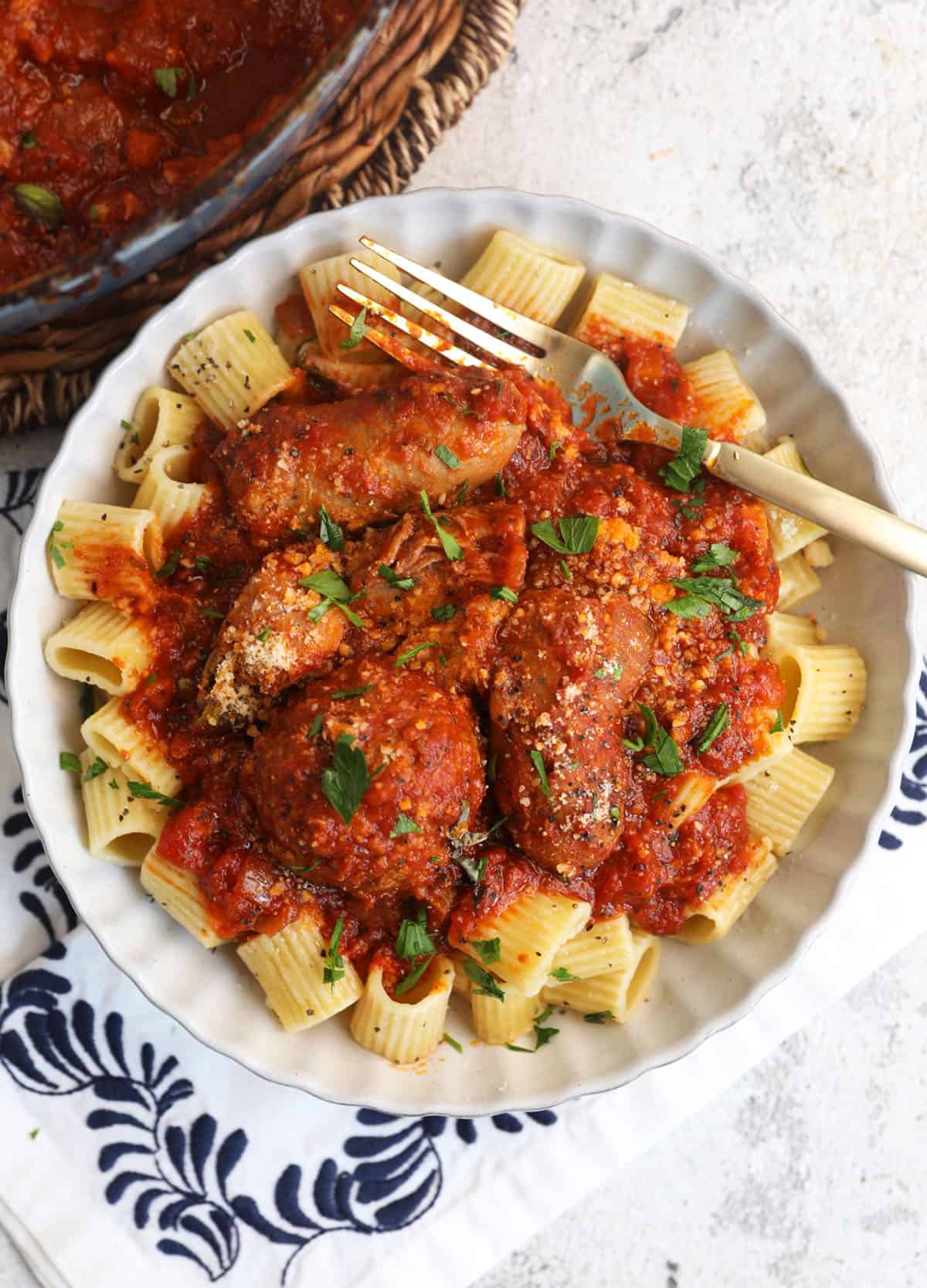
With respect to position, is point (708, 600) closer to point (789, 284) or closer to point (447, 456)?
point (447, 456)

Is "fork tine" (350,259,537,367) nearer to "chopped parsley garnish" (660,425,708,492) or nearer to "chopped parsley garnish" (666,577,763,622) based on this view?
"chopped parsley garnish" (660,425,708,492)

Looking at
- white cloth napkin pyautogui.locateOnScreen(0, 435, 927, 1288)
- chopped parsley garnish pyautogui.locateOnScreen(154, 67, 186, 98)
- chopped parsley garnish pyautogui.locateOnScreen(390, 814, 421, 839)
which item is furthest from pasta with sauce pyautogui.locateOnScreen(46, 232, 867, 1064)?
chopped parsley garnish pyautogui.locateOnScreen(154, 67, 186, 98)

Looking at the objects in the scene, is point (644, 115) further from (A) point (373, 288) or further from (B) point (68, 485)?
(B) point (68, 485)

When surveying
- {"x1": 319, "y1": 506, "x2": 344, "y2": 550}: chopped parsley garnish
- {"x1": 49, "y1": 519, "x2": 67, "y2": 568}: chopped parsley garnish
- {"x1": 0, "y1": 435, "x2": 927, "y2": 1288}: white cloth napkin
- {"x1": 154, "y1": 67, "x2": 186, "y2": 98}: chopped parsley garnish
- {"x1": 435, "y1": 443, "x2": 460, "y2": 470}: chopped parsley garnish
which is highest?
{"x1": 154, "y1": 67, "x2": 186, "y2": 98}: chopped parsley garnish

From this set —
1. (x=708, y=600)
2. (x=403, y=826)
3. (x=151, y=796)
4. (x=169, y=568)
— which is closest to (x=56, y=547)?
(x=169, y=568)

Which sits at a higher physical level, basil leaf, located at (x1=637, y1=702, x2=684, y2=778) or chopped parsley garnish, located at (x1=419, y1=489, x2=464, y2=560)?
chopped parsley garnish, located at (x1=419, y1=489, x2=464, y2=560)

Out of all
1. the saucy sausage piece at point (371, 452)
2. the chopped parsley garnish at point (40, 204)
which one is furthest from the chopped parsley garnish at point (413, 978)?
the chopped parsley garnish at point (40, 204)
